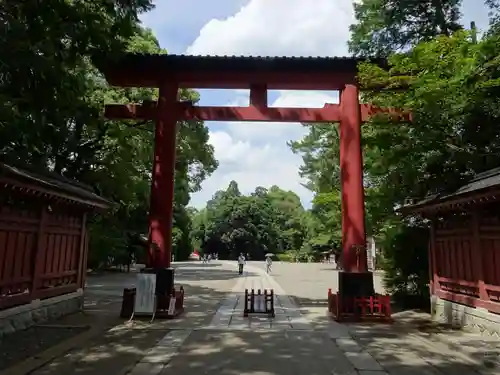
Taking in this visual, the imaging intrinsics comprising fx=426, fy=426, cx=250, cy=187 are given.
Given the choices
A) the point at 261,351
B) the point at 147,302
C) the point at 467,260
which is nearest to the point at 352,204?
the point at 467,260

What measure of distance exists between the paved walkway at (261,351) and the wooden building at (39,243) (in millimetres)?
2141

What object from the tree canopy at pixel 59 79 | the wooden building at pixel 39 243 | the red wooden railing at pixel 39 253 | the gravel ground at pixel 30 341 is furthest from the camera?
the red wooden railing at pixel 39 253

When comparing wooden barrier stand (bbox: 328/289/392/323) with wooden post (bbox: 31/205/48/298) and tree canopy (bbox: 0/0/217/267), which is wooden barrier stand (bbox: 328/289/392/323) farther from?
tree canopy (bbox: 0/0/217/267)

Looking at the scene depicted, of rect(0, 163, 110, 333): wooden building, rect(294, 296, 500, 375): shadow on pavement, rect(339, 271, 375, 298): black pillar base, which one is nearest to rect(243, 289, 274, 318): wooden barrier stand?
rect(294, 296, 500, 375): shadow on pavement

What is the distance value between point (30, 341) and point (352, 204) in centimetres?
833

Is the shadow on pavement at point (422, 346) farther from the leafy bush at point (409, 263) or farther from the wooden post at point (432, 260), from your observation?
the leafy bush at point (409, 263)

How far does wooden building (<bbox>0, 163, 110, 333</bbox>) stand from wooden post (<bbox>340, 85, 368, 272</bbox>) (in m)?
6.95

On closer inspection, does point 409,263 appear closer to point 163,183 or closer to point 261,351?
point 261,351

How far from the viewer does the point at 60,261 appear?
11562 millimetres

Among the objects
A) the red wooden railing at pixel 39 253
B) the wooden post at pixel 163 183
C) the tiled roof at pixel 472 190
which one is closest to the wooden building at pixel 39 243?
the red wooden railing at pixel 39 253

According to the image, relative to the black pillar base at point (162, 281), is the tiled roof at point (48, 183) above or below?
above

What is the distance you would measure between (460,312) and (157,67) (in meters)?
10.5

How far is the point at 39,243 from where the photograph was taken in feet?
33.4

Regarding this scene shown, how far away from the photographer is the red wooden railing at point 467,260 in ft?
30.2
